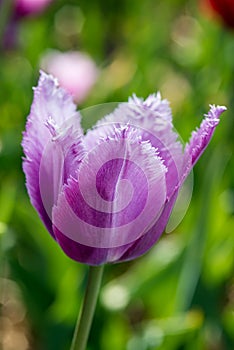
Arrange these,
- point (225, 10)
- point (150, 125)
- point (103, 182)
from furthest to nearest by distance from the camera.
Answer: point (225, 10) → point (150, 125) → point (103, 182)

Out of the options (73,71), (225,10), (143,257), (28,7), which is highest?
(225,10)

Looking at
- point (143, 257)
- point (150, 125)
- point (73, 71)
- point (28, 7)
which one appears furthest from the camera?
point (73, 71)

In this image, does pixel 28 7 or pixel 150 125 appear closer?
pixel 150 125

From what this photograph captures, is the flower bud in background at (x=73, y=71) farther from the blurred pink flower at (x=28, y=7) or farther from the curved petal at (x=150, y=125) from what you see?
the curved petal at (x=150, y=125)

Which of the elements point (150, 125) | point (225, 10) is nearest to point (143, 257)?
point (225, 10)

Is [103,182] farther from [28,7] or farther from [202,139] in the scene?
[28,7]

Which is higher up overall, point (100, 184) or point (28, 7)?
point (100, 184)

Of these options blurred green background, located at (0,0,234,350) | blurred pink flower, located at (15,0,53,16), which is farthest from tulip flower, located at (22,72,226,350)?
blurred pink flower, located at (15,0,53,16)
